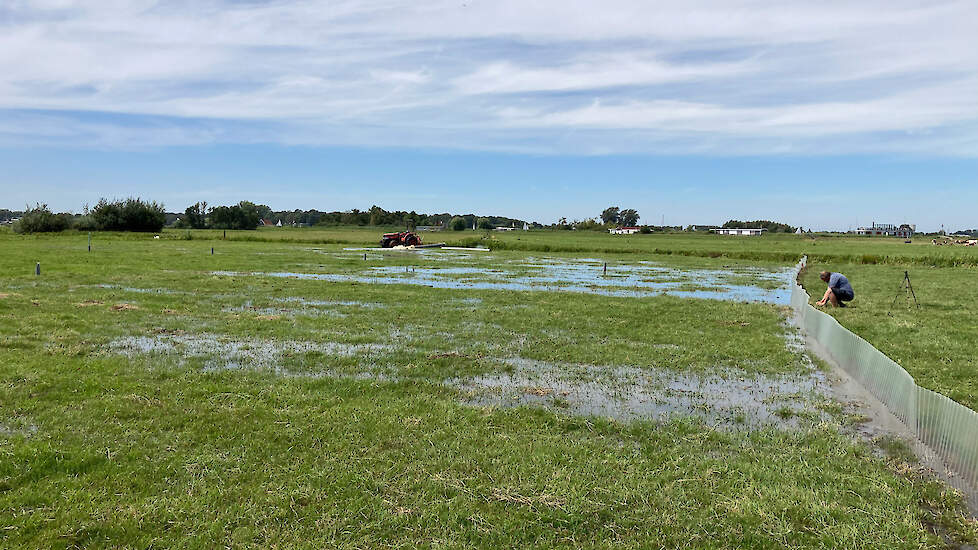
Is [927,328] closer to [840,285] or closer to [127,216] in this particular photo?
[840,285]

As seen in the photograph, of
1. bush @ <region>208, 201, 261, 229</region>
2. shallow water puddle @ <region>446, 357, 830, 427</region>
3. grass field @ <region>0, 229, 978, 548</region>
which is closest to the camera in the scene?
grass field @ <region>0, 229, 978, 548</region>

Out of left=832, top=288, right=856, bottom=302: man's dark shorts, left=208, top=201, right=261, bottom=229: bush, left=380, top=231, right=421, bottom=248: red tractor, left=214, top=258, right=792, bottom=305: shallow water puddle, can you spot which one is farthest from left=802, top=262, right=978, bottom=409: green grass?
left=208, top=201, right=261, bottom=229: bush

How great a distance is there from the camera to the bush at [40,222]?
87.2m

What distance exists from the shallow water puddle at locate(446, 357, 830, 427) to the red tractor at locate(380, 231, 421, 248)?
5518cm

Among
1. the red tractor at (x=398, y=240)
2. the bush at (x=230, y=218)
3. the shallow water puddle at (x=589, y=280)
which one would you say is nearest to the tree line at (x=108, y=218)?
the bush at (x=230, y=218)

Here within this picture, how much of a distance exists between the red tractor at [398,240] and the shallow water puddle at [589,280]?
26.7m

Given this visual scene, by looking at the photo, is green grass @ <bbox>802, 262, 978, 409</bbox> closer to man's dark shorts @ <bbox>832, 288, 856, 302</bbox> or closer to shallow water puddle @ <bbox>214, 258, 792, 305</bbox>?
man's dark shorts @ <bbox>832, 288, 856, 302</bbox>

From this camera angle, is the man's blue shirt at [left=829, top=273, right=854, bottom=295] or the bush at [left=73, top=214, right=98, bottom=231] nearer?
the man's blue shirt at [left=829, top=273, right=854, bottom=295]

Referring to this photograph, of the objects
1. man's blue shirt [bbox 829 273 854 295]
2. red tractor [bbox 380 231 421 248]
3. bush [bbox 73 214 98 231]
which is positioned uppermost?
bush [bbox 73 214 98 231]

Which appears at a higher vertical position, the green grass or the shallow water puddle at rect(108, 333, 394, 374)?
the green grass

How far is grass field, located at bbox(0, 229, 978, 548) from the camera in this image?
17.7 feet

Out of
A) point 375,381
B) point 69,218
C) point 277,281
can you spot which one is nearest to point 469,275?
point 277,281

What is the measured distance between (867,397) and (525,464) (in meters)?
6.90

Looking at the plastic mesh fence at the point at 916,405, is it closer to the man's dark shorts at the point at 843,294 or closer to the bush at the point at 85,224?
the man's dark shorts at the point at 843,294
